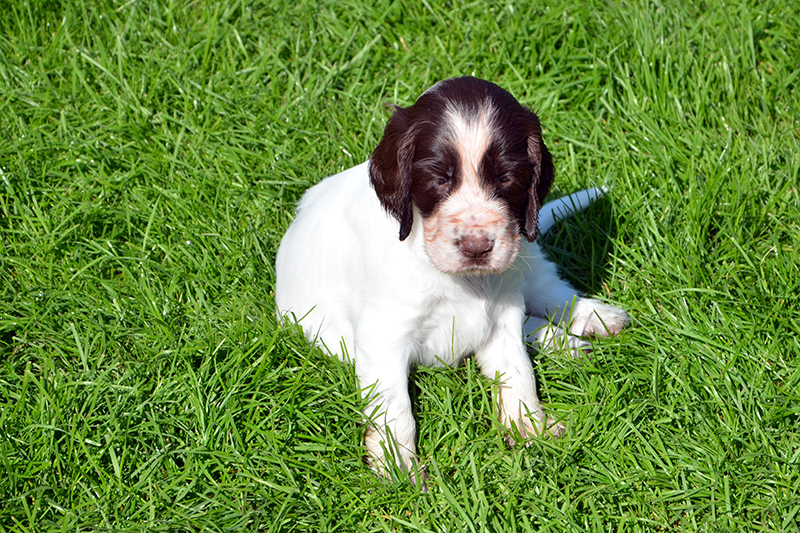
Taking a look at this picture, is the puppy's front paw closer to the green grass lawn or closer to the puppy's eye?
the green grass lawn

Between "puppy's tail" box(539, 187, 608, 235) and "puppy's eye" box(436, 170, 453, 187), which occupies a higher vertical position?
"puppy's eye" box(436, 170, 453, 187)

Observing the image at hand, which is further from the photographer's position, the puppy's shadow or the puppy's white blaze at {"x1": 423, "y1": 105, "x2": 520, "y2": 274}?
the puppy's shadow

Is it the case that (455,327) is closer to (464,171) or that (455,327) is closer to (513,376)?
(513,376)

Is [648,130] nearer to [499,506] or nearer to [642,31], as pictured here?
[642,31]

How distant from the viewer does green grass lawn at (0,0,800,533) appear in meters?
3.55

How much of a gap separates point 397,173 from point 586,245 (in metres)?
1.92

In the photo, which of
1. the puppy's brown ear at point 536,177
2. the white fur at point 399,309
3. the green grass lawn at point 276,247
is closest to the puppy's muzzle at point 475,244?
the white fur at point 399,309

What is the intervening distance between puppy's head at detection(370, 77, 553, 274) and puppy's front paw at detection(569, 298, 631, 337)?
3.90 feet

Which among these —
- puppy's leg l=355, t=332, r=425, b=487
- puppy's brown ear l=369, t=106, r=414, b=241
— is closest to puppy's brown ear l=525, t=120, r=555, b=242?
puppy's brown ear l=369, t=106, r=414, b=241

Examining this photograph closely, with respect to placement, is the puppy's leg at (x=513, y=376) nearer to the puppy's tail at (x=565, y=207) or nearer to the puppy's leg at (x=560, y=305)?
the puppy's leg at (x=560, y=305)

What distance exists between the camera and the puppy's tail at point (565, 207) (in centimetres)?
491

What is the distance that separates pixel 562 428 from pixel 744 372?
981 mm

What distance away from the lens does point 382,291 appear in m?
3.69

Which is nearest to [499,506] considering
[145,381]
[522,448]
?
[522,448]
